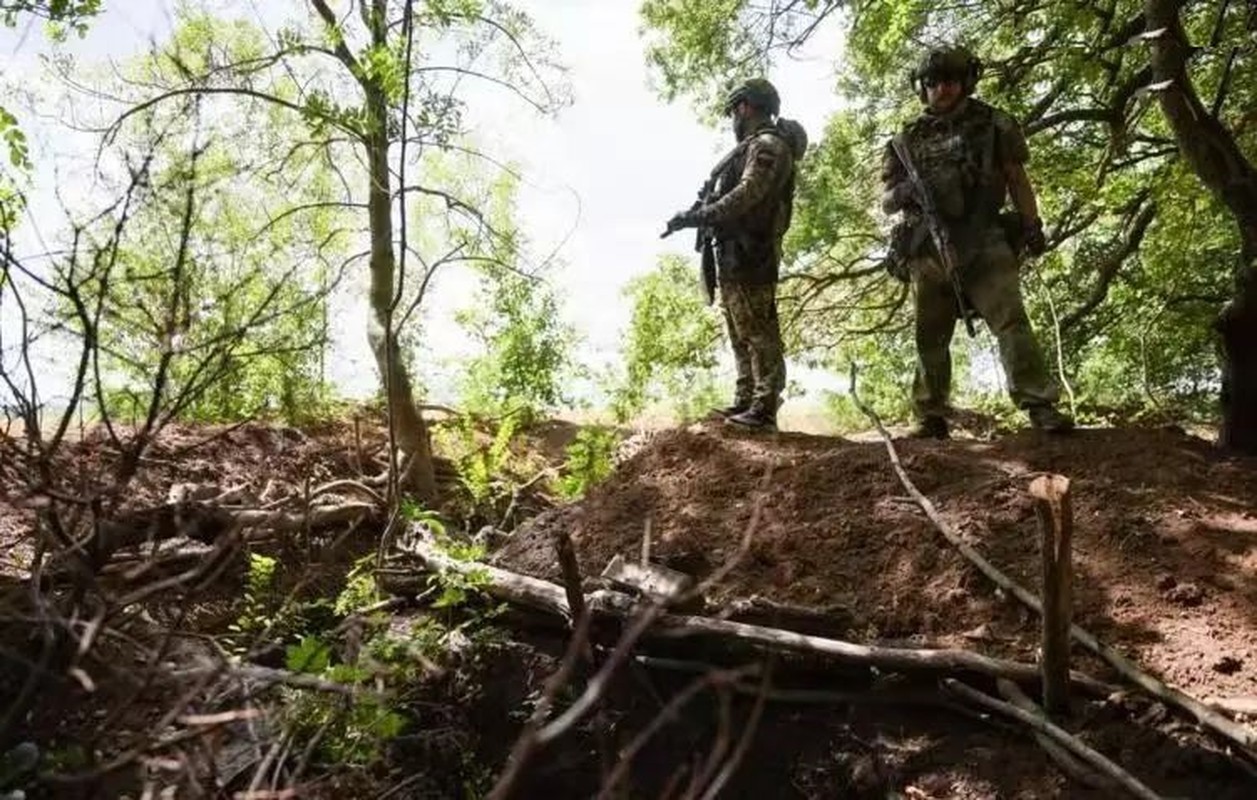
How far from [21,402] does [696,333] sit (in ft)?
29.7

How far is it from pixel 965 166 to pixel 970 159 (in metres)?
0.05

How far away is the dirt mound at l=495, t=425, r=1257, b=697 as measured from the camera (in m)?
3.64

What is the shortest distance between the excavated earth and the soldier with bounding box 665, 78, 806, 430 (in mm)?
561

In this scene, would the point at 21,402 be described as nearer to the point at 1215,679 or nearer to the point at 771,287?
the point at 1215,679

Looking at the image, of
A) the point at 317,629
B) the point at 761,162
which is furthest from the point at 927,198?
the point at 317,629

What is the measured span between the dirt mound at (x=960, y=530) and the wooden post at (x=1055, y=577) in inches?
14.1

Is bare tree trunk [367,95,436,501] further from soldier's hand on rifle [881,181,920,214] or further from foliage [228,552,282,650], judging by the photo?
soldier's hand on rifle [881,181,920,214]

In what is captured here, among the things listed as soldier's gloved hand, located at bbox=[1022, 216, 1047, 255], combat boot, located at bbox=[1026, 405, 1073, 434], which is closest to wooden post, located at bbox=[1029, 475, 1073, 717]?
combat boot, located at bbox=[1026, 405, 1073, 434]

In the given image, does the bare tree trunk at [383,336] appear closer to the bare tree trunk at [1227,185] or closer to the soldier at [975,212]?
the soldier at [975,212]

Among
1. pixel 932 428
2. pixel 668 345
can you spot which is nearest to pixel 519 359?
pixel 668 345

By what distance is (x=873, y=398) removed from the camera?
12445 mm

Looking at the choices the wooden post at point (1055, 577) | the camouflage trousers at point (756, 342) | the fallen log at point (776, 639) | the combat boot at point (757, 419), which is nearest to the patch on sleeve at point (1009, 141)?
the camouflage trousers at point (756, 342)

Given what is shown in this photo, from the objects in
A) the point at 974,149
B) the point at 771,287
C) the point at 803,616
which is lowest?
the point at 803,616

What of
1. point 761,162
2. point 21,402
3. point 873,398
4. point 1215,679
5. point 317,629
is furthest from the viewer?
point 873,398
